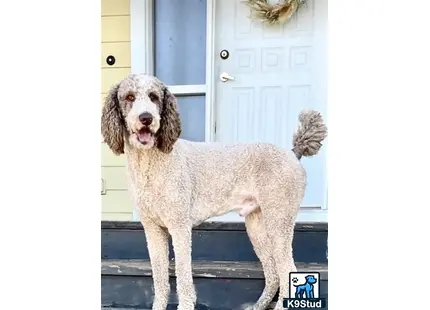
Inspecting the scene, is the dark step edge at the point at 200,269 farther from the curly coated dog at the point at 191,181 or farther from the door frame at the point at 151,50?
the door frame at the point at 151,50

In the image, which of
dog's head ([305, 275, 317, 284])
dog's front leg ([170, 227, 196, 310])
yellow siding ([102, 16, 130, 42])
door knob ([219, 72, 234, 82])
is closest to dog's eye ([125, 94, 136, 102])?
dog's front leg ([170, 227, 196, 310])

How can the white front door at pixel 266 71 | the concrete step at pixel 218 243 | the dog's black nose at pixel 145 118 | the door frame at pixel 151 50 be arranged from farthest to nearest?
the door frame at pixel 151 50, the white front door at pixel 266 71, the concrete step at pixel 218 243, the dog's black nose at pixel 145 118

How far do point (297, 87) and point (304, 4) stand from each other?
365mm

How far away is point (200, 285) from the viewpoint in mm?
1331

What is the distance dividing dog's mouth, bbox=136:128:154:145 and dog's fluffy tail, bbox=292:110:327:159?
43 centimetres

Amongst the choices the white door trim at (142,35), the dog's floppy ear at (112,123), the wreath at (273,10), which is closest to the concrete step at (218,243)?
the dog's floppy ear at (112,123)

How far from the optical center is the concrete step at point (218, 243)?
1369 millimetres

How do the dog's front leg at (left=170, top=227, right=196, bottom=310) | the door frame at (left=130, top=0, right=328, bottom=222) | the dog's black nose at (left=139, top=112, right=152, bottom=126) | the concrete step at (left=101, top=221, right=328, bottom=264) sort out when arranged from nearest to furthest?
the dog's black nose at (left=139, top=112, right=152, bottom=126)
the dog's front leg at (left=170, top=227, right=196, bottom=310)
the concrete step at (left=101, top=221, right=328, bottom=264)
the door frame at (left=130, top=0, right=328, bottom=222)

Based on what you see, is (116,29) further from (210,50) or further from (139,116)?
(139,116)

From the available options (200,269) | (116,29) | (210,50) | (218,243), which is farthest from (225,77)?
(200,269)

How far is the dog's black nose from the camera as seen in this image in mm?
1021

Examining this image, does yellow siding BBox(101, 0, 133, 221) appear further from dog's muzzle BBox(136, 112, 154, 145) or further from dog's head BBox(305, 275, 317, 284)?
dog's head BBox(305, 275, 317, 284)

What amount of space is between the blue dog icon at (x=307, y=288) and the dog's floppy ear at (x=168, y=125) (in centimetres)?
51
